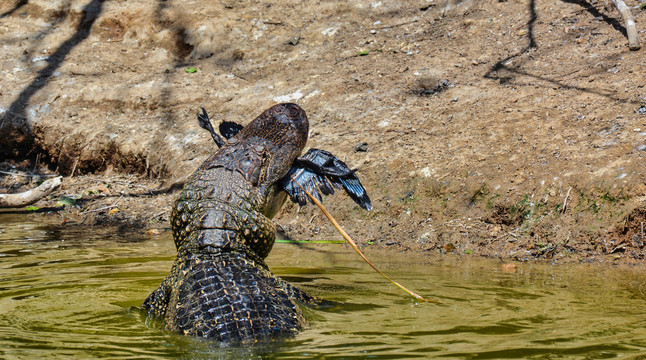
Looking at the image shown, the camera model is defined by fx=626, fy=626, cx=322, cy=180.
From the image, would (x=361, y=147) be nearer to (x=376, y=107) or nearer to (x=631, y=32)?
(x=376, y=107)

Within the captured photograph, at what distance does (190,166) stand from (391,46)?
3493 mm

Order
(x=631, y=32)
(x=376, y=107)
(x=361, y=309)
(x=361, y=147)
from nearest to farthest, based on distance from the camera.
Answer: (x=361, y=309) < (x=631, y=32) < (x=361, y=147) < (x=376, y=107)

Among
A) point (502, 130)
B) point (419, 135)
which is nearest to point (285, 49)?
point (419, 135)

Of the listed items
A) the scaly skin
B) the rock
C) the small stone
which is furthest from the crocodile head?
the rock

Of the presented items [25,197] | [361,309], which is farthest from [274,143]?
[25,197]

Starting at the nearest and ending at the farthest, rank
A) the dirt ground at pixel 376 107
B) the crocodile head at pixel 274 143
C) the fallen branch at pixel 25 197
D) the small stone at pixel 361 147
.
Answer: the crocodile head at pixel 274 143 → the dirt ground at pixel 376 107 → the fallen branch at pixel 25 197 → the small stone at pixel 361 147

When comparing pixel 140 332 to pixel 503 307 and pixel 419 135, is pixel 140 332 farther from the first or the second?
pixel 419 135

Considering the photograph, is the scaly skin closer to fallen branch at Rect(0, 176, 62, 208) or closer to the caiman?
the caiman

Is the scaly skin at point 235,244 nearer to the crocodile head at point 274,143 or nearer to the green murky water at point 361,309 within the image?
the crocodile head at point 274,143

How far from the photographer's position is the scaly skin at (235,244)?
337cm

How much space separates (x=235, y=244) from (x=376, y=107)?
457 centimetres

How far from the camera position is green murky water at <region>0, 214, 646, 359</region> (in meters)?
3.13

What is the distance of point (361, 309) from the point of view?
13.5 ft

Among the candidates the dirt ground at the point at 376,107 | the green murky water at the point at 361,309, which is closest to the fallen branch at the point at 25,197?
the green murky water at the point at 361,309
